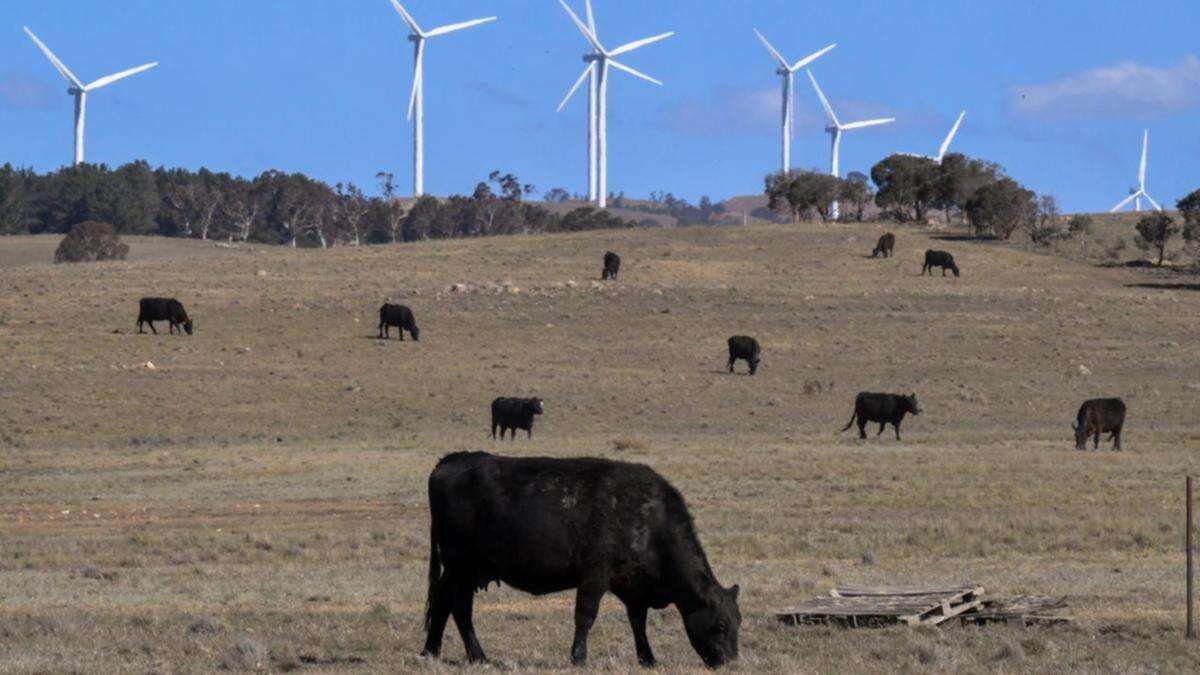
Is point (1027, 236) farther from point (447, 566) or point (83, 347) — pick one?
point (447, 566)

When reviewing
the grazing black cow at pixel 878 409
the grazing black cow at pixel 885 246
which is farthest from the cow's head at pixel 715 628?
the grazing black cow at pixel 885 246

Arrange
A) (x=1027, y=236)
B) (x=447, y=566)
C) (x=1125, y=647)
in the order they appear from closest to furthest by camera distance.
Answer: (x=447, y=566), (x=1125, y=647), (x=1027, y=236)

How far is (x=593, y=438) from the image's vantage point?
4150 centimetres

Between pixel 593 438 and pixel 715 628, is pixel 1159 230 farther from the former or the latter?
pixel 715 628

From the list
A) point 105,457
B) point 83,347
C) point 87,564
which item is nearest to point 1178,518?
point 87,564

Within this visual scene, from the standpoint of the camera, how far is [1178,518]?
26.1 m

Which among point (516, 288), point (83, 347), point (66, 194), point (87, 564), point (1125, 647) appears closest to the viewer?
point (1125, 647)

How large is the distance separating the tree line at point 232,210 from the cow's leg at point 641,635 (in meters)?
126

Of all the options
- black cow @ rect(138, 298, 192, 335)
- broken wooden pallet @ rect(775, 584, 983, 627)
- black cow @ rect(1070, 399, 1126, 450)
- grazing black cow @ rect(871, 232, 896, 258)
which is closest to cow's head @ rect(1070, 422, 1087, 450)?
black cow @ rect(1070, 399, 1126, 450)

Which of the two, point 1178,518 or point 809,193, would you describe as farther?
point 809,193

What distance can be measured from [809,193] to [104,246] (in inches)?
1606

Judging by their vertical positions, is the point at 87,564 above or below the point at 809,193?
below

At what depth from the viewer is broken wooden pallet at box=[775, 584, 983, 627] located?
16.0 metres

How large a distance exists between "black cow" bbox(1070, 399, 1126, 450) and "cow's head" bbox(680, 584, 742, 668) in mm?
27732
